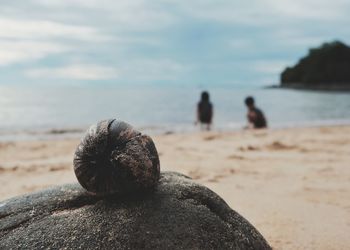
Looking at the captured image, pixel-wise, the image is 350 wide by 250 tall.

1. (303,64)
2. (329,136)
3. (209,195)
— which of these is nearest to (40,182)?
(209,195)

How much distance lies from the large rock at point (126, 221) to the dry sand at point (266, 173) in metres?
1.05

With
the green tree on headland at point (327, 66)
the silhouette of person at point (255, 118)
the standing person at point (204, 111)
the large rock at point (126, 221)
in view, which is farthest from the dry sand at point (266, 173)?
the green tree on headland at point (327, 66)

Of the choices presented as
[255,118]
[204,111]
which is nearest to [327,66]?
[204,111]

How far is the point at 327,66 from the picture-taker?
293 ft

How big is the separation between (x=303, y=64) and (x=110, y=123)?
103 m

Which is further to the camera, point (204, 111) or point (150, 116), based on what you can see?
point (150, 116)

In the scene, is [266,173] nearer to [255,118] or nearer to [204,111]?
[255,118]

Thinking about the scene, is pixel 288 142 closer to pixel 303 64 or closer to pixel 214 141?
pixel 214 141

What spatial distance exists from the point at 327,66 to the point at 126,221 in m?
92.8

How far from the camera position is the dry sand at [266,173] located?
4352mm

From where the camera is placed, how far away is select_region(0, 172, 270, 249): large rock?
270cm

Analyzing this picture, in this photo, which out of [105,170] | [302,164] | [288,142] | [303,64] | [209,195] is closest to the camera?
[105,170]

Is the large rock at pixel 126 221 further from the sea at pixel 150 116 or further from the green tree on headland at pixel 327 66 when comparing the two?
the green tree on headland at pixel 327 66

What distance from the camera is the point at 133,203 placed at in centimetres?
291
